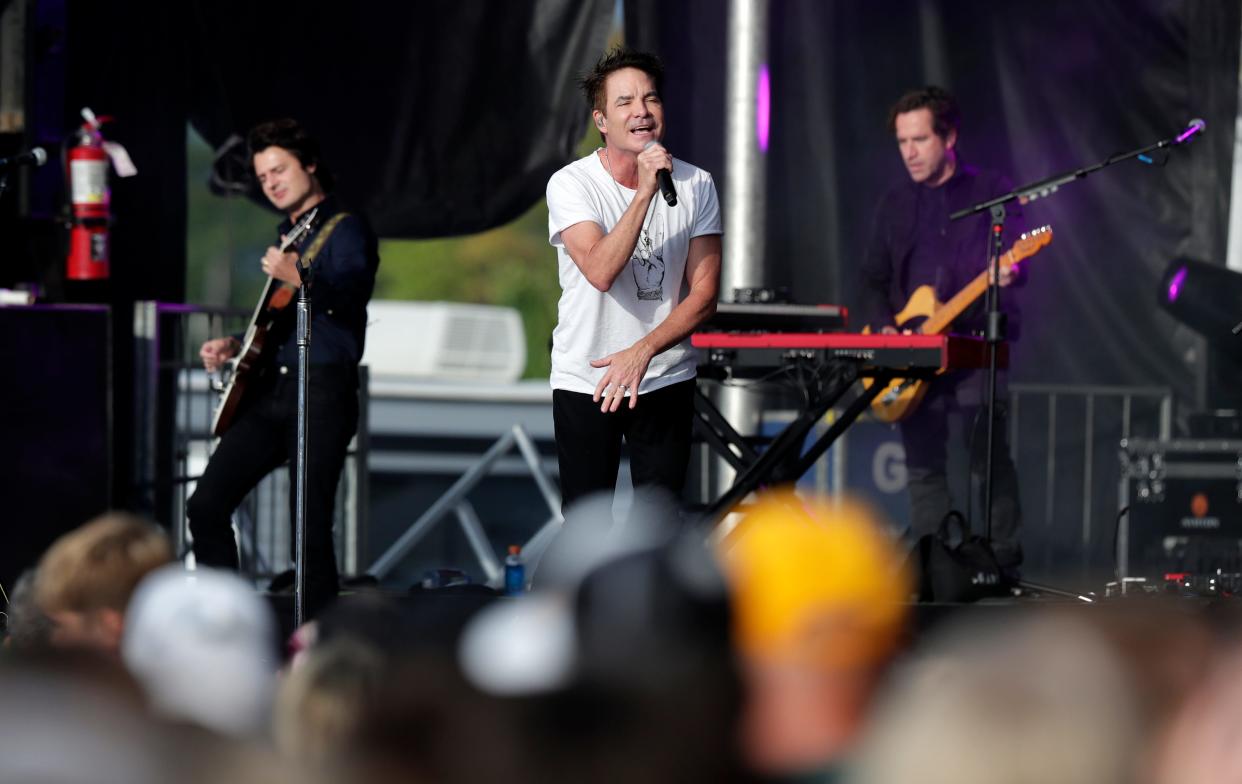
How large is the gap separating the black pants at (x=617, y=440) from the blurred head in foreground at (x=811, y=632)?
264cm

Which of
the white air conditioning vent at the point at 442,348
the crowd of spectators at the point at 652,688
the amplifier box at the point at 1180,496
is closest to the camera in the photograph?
the crowd of spectators at the point at 652,688

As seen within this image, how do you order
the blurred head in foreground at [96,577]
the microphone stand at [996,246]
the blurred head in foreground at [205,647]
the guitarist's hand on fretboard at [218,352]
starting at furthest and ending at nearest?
the microphone stand at [996,246] → the guitarist's hand on fretboard at [218,352] → the blurred head in foreground at [96,577] → the blurred head in foreground at [205,647]

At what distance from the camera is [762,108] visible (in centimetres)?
653

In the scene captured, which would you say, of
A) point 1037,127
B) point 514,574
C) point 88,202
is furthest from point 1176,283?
point 88,202

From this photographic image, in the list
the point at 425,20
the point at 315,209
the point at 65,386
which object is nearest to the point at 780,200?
the point at 425,20

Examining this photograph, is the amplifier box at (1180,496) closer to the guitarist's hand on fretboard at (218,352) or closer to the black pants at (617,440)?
the black pants at (617,440)

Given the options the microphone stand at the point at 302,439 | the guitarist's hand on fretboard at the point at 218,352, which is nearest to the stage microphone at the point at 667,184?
the microphone stand at the point at 302,439

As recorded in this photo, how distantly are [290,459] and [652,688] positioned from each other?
378cm

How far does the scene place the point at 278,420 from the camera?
4.93m

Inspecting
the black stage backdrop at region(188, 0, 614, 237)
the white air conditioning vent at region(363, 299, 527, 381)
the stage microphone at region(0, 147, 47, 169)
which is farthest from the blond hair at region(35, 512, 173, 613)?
the white air conditioning vent at region(363, 299, 527, 381)

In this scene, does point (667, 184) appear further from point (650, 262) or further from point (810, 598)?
point (810, 598)

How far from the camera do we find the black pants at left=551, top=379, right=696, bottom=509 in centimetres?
417

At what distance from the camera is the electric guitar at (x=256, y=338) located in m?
4.88

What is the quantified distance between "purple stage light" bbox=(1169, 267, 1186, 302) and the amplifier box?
66cm
